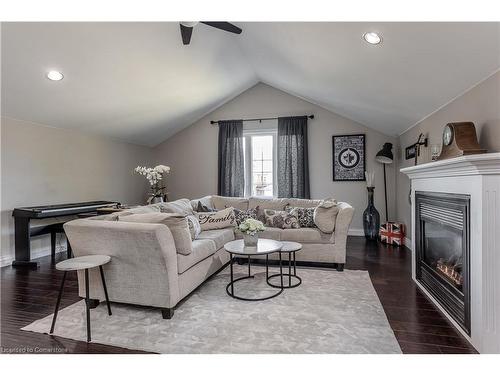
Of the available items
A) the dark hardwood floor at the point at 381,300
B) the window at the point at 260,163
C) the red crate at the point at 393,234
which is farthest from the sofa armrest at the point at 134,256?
the window at the point at 260,163

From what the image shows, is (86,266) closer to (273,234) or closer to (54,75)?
(273,234)

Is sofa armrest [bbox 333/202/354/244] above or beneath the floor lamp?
beneath

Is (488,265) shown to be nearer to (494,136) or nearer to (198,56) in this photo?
(494,136)

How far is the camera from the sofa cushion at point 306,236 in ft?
11.8

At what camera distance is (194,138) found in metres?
6.52

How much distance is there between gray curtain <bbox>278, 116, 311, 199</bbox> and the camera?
19.0 ft

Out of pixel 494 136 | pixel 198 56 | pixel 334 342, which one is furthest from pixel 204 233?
pixel 494 136

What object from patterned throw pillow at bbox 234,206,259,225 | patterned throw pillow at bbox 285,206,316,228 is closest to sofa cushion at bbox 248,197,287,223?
patterned throw pillow at bbox 234,206,259,225

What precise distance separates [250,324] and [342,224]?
1.85 metres

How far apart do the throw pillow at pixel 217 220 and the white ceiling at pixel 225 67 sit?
2177mm

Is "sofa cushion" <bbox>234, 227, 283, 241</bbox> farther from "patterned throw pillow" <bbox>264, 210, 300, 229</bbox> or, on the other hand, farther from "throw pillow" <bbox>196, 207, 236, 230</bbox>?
"throw pillow" <bbox>196, 207, 236, 230</bbox>

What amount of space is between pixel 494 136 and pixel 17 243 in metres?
5.36

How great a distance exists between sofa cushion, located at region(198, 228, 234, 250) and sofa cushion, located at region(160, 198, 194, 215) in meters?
0.42
